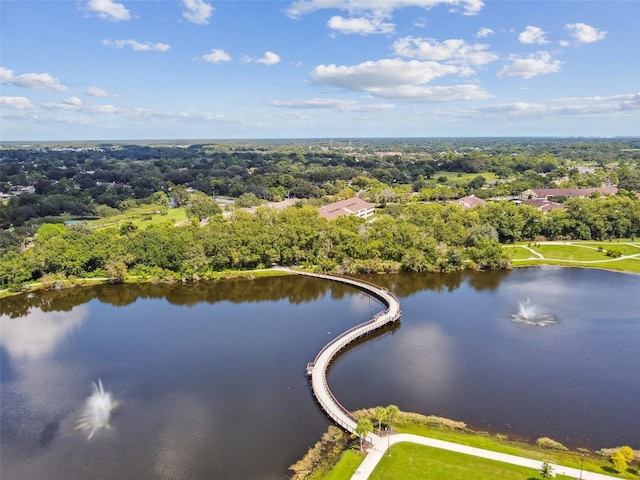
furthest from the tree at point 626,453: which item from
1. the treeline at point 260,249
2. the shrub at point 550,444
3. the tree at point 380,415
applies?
the treeline at point 260,249

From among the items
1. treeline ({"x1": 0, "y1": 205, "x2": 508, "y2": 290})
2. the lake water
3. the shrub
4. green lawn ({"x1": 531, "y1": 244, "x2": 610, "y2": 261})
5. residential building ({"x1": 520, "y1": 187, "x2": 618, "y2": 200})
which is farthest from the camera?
residential building ({"x1": 520, "y1": 187, "x2": 618, "y2": 200})

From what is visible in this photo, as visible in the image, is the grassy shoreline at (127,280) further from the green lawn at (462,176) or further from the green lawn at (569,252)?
the green lawn at (462,176)

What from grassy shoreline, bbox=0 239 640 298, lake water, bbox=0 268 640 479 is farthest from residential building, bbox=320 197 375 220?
lake water, bbox=0 268 640 479

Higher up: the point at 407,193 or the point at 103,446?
the point at 407,193

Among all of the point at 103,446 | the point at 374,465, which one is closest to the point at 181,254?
the point at 103,446

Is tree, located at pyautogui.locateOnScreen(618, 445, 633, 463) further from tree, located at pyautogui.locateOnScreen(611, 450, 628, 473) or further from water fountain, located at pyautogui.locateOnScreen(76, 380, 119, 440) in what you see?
water fountain, located at pyautogui.locateOnScreen(76, 380, 119, 440)

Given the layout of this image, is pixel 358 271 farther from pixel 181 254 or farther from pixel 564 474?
pixel 564 474
